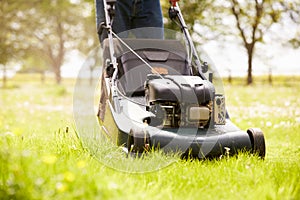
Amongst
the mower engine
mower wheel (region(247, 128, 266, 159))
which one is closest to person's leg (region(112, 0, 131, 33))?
the mower engine

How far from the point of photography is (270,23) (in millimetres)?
17406

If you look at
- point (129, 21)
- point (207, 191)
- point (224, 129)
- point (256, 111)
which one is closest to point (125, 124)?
point (224, 129)

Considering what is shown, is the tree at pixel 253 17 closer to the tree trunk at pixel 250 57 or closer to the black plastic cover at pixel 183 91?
the tree trunk at pixel 250 57

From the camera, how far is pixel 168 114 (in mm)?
2932

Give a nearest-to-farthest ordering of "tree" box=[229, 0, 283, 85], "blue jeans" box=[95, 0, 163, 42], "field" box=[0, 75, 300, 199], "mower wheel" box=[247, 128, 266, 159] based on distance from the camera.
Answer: "field" box=[0, 75, 300, 199], "mower wheel" box=[247, 128, 266, 159], "blue jeans" box=[95, 0, 163, 42], "tree" box=[229, 0, 283, 85]

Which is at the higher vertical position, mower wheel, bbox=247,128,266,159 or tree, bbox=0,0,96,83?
tree, bbox=0,0,96,83

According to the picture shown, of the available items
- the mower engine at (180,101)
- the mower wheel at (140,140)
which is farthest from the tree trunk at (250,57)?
the mower wheel at (140,140)

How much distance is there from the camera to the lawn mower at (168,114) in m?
2.83

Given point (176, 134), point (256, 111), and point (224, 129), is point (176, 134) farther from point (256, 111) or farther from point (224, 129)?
point (256, 111)

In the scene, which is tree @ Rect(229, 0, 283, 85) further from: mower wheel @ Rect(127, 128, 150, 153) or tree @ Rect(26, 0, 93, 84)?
mower wheel @ Rect(127, 128, 150, 153)

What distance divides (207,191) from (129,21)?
2.29m

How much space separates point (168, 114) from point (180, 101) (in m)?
0.15

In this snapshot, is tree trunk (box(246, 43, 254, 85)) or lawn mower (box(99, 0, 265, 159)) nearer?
lawn mower (box(99, 0, 265, 159))

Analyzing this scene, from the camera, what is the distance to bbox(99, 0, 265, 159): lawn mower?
283 cm
